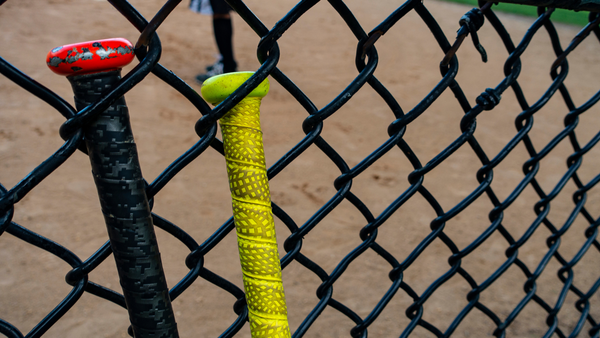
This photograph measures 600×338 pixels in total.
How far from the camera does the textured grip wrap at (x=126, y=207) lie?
0.34 metres

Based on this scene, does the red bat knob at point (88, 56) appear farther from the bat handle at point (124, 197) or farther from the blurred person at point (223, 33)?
the blurred person at point (223, 33)

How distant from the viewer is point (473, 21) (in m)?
0.53

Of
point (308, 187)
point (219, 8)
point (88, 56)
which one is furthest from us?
point (219, 8)

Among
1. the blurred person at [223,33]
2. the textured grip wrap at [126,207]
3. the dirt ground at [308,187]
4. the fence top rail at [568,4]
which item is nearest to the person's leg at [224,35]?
the blurred person at [223,33]

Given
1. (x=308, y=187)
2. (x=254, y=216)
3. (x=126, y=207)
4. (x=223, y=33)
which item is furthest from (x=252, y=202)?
(x=223, y=33)

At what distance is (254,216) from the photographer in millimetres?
439

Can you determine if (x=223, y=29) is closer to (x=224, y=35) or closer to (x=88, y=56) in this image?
(x=224, y=35)

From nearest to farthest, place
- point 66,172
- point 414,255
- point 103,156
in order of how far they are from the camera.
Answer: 1. point 103,156
2. point 414,255
3. point 66,172

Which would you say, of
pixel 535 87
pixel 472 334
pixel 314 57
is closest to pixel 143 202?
pixel 472 334

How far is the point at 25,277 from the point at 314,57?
8.79 feet

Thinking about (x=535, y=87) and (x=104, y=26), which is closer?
(x=535, y=87)

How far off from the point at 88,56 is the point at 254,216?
0.21 m

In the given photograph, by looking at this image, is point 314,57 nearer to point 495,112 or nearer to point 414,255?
point 495,112

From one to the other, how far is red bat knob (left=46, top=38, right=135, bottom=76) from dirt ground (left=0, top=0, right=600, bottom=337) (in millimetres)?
1059
